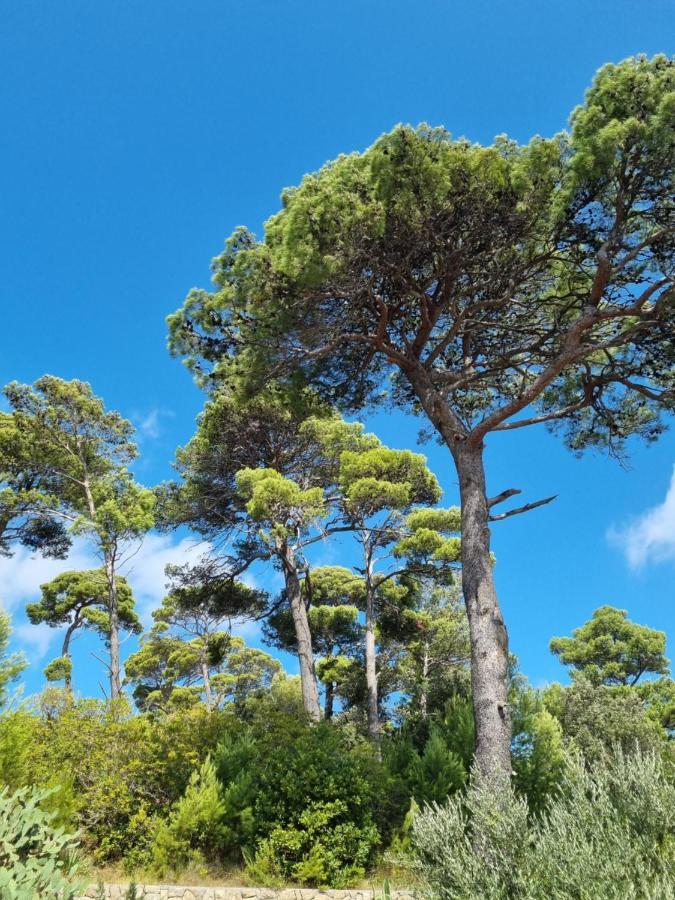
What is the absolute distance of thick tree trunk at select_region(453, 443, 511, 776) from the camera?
6.77 meters

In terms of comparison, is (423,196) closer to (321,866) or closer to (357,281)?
(357,281)

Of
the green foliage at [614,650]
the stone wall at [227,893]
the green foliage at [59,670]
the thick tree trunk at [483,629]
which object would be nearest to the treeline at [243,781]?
the stone wall at [227,893]

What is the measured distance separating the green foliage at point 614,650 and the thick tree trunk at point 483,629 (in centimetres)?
2028

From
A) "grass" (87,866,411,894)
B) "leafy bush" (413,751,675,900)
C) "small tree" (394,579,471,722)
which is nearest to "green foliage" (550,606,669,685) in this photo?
"small tree" (394,579,471,722)

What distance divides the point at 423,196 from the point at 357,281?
4.32ft

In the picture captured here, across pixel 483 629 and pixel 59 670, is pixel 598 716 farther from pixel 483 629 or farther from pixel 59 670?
pixel 59 670

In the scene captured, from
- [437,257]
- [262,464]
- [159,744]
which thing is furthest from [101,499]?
[437,257]

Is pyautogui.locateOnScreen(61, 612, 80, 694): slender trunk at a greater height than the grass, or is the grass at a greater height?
pyautogui.locateOnScreen(61, 612, 80, 694): slender trunk

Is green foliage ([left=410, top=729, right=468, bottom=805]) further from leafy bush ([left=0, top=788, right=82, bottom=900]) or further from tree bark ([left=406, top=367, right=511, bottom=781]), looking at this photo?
leafy bush ([left=0, top=788, right=82, bottom=900])

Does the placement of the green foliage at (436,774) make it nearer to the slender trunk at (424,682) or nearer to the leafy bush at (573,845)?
the leafy bush at (573,845)

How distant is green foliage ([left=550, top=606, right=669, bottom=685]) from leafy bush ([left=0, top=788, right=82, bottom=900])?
25.0 metres

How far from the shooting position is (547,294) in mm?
10125

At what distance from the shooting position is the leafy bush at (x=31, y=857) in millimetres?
2893

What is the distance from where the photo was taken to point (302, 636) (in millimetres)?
13984
